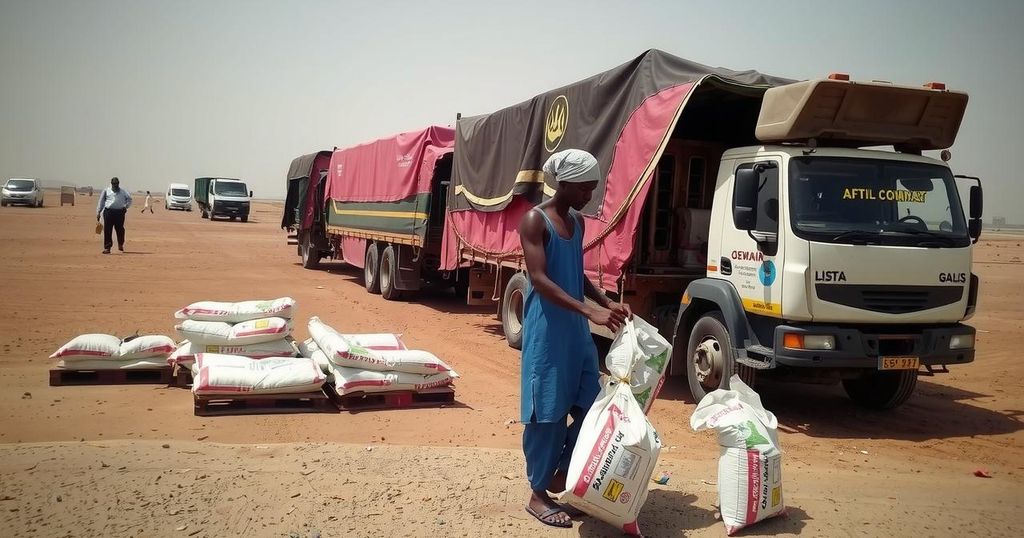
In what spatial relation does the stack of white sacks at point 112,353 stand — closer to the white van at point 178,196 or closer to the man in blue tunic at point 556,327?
the man in blue tunic at point 556,327

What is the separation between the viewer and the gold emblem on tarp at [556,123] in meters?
9.05

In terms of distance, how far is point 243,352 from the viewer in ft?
23.2

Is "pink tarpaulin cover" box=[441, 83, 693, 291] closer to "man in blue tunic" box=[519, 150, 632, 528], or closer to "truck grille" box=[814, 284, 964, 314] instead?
"truck grille" box=[814, 284, 964, 314]

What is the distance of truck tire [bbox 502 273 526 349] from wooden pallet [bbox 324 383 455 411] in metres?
3.15

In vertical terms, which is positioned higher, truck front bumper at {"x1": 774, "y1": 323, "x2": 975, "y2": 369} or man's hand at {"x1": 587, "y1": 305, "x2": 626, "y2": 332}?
man's hand at {"x1": 587, "y1": 305, "x2": 626, "y2": 332}

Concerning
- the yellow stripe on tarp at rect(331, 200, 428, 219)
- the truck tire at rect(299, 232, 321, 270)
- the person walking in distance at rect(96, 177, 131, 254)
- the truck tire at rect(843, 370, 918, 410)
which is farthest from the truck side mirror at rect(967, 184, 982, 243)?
the person walking in distance at rect(96, 177, 131, 254)

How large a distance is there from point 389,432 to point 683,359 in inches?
121

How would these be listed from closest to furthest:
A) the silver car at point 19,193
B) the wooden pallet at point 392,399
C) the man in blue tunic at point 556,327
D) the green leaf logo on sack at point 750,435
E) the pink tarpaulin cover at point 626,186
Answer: the man in blue tunic at point 556,327 < the green leaf logo on sack at point 750,435 < the wooden pallet at point 392,399 < the pink tarpaulin cover at point 626,186 < the silver car at point 19,193

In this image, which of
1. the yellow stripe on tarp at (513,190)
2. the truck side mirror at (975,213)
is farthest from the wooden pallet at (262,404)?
the truck side mirror at (975,213)

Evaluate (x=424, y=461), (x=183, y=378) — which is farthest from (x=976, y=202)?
(x=183, y=378)

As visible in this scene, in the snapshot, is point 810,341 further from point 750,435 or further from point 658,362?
point 658,362

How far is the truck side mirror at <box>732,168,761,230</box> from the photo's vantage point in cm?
652

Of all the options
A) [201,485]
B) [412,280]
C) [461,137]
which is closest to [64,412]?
[201,485]

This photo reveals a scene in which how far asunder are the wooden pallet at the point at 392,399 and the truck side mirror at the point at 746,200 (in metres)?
2.95
